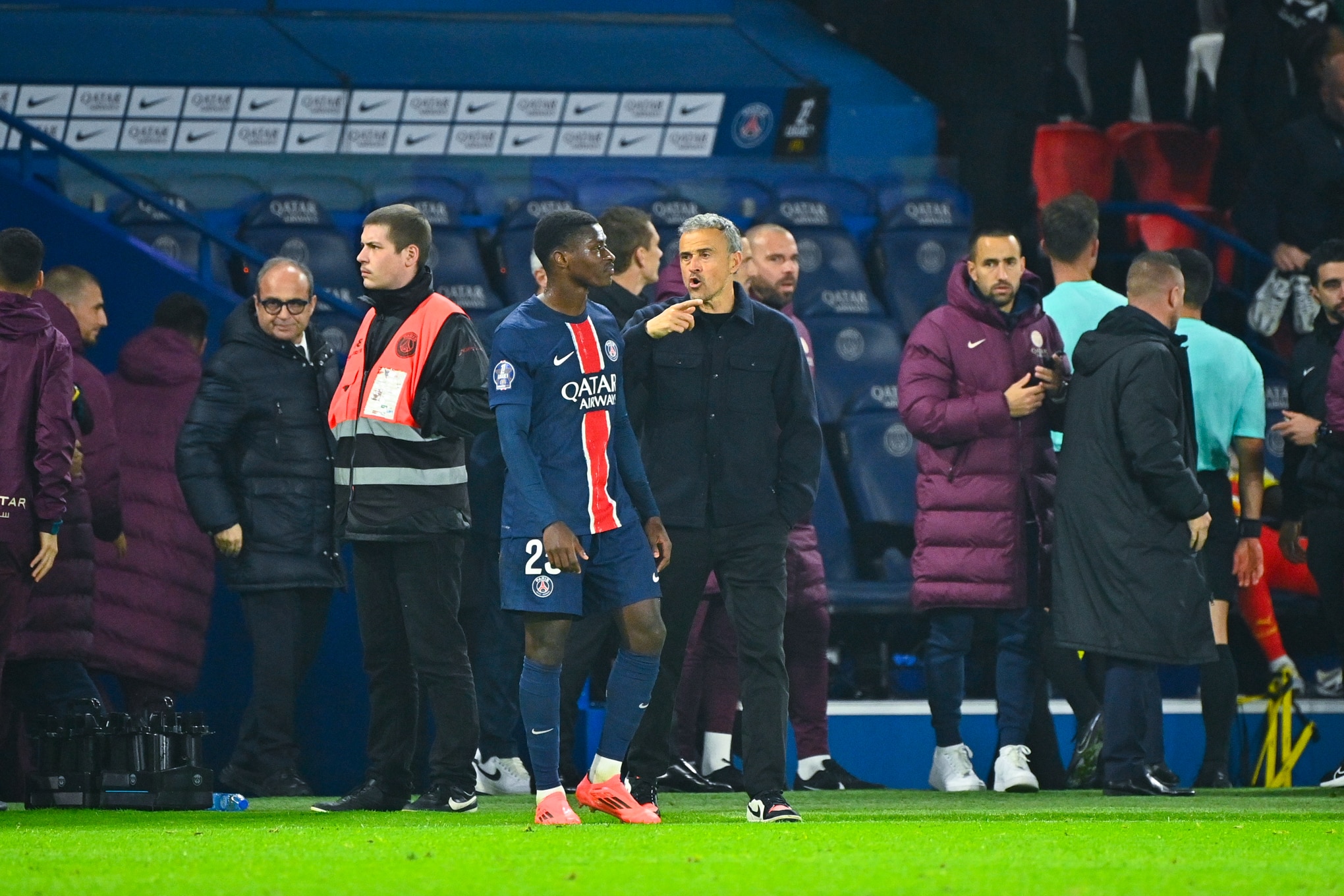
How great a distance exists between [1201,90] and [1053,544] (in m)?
6.38

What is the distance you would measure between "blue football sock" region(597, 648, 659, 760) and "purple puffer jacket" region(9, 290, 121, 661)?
2.15 m

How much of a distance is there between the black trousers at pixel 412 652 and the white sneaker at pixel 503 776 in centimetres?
89

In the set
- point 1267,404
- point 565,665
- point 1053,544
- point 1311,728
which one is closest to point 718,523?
point 565,665

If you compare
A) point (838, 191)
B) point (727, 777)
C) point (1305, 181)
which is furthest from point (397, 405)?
point (1305, 181)

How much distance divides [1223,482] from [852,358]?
113 inches

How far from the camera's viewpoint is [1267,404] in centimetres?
1034

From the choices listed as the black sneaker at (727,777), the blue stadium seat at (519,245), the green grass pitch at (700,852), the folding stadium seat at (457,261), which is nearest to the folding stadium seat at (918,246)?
the blue stadium seat at (519,245)

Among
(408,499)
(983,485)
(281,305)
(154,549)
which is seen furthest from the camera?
(154,549)

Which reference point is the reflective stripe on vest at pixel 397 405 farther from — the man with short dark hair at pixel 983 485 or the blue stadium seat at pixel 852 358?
the blue stadium seat at pixel 852 358

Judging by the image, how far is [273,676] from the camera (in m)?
6.90

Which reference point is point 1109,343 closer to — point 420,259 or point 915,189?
point 420,259

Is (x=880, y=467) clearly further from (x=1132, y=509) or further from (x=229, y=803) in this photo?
(x=229, y=803)

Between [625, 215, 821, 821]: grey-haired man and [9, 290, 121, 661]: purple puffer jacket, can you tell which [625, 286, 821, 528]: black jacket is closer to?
[625, 215, 821, 821]: grey-haired man

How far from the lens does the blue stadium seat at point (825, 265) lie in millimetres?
10383
